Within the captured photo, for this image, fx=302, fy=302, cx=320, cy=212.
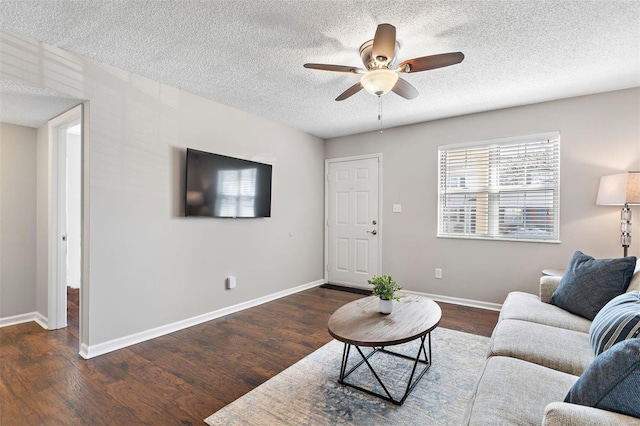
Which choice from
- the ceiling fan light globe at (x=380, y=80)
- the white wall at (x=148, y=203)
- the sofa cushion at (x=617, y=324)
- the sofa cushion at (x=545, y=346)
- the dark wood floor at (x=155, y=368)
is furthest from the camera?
the white wall at (x=148, y=203)

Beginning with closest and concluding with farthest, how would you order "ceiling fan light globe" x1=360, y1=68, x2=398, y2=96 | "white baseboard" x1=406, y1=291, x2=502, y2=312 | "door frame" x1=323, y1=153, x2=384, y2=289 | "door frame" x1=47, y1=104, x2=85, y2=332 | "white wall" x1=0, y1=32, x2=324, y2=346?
"ceiling fan light globe" x1=360, y1=68, x2=398, y2=96 < "white wall" x1=0, y1=32, x2=324, y2=346 < "door frame" x1=47, y1=104, x2=85, y2=332 < "white baseboard" x1=406, y1=291, x2=502, y2=312 < "door frame" x1=323, y1=153, x2=384, y2=289

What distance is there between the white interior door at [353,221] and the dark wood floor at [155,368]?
151 centimetres

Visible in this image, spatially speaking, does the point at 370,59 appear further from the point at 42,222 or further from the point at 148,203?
the point at 42,222

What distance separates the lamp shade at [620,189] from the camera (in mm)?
2672

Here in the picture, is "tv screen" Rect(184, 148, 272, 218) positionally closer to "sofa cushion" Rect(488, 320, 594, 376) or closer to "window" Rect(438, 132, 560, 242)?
"window" Rect(438, 132, 560, 242)

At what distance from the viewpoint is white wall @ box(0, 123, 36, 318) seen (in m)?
3.26

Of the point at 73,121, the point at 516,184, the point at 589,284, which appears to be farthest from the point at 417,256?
the point at 73,121

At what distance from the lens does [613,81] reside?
2914mm

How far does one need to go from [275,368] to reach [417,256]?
2.71 metres

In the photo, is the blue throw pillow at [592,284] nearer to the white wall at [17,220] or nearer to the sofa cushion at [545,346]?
the sofa cushion at [545,346]

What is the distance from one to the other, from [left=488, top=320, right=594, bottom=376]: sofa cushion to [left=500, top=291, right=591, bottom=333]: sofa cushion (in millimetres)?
105

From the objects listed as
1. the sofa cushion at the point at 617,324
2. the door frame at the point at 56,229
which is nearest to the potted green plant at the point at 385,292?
the sofa cushion at the point at 617,324

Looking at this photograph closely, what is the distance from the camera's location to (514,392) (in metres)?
1.25

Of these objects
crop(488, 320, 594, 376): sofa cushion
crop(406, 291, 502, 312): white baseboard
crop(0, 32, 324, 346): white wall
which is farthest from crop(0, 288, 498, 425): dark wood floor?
crop(488, 320, 594, 376): sofa cushion
